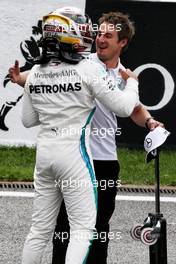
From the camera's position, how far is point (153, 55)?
12047 mm

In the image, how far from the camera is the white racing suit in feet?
19.9

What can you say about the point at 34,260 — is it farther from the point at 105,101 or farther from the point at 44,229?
the point at 105,101

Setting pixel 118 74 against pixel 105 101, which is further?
pixel 118 74

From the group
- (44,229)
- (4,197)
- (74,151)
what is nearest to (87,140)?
(74,151)

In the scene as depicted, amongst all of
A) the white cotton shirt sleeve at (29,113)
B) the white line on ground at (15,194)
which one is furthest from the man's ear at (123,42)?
the white line on ground at (15,194)

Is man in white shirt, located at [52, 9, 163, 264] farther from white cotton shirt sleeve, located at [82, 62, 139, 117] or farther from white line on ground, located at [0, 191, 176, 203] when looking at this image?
white line on ground, located at [0, 191, 176, 203]

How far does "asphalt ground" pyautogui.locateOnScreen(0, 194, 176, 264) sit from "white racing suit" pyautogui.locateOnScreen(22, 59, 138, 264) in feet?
5.22

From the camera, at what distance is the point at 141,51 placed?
12039mm

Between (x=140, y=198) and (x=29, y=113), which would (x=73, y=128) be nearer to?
(x=29, y=113)

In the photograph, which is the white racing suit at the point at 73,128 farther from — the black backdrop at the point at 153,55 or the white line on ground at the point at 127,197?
the black backdrop at the point at 153,55

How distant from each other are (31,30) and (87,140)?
611 centimetres

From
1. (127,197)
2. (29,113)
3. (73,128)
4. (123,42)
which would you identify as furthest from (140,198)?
(73,128)

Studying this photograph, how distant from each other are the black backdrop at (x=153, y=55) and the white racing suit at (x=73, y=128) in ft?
19.2

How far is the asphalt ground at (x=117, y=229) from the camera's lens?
25.5ft
